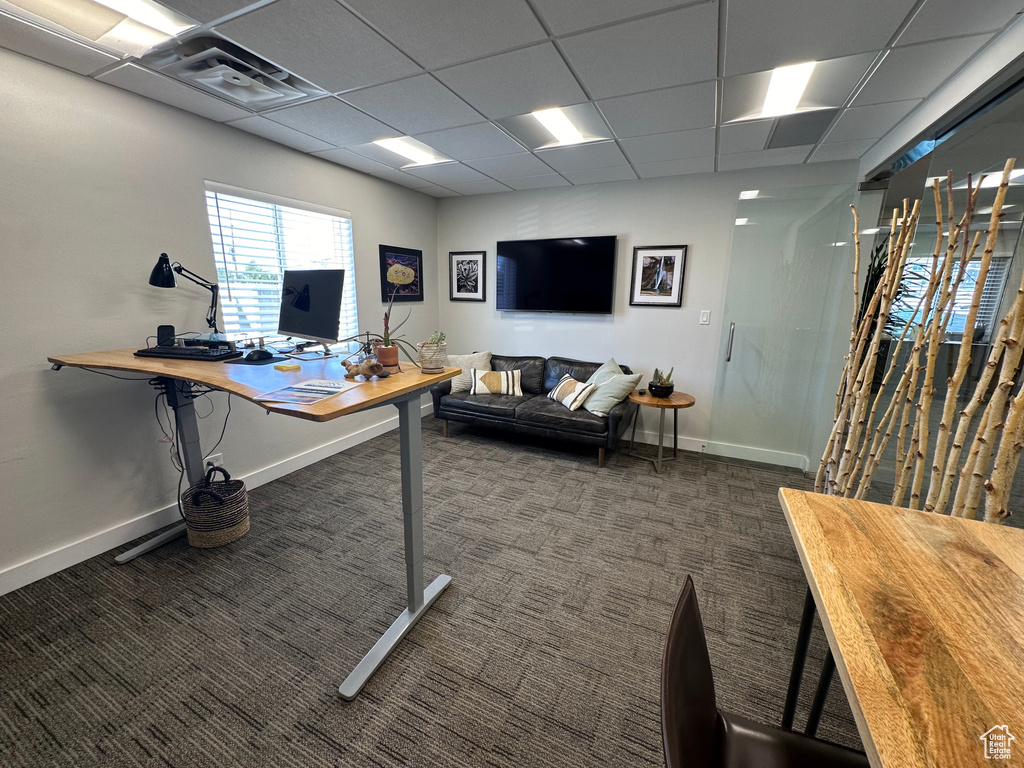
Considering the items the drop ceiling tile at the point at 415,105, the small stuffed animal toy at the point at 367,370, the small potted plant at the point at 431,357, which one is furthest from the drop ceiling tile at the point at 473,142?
the small stuffed animal toy at the point at 367,370

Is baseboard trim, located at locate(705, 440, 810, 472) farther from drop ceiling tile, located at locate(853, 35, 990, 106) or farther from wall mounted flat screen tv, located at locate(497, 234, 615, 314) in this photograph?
drop ceiling tile, located at locate(853, 35, 990, 106)

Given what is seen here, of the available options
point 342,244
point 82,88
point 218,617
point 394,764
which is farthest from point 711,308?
point 82,88

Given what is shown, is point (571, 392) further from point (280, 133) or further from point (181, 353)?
point (280, 133)

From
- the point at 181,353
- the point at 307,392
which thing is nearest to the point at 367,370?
the point at 307,392

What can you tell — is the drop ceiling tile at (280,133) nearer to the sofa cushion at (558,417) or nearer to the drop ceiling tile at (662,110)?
the drop ceiling tile at (662,110)

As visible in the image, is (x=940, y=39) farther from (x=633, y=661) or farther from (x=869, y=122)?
(x=633, y=661)

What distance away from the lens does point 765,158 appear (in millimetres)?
3006

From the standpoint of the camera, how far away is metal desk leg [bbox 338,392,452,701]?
5.06 feet

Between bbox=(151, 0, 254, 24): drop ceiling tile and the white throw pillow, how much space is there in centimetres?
294

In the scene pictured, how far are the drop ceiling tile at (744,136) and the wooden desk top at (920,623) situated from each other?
2392 mm

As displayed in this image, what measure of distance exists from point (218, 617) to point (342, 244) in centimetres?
286

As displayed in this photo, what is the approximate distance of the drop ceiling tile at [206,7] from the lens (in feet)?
4.81

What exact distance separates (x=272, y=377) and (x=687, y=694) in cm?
180

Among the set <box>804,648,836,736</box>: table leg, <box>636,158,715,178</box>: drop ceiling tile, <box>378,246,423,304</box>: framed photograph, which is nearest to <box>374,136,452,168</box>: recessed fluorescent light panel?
<box>378,246,423,304</box>: framed photograph
